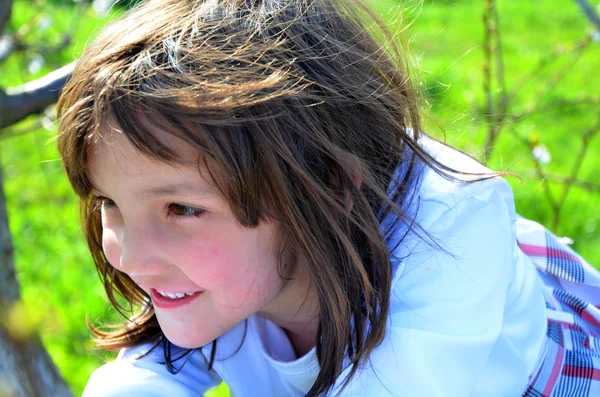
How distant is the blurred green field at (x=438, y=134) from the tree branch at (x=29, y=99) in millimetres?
97

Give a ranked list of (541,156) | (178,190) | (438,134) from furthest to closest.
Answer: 1. (541,156)
2. (438,134)
3. (178,190)

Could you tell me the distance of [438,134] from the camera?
184cm

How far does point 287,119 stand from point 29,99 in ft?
2.90

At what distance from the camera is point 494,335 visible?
1.36m

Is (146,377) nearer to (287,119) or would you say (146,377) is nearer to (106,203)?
(106,203)

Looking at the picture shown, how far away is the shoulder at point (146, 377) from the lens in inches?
60.6

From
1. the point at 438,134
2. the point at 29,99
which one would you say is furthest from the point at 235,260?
the point at 29,99

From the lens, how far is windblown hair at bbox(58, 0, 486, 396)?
4.08 feet

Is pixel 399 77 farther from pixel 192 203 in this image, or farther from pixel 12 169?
pixel 12 169

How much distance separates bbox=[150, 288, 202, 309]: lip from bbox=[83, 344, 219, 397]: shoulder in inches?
8.4

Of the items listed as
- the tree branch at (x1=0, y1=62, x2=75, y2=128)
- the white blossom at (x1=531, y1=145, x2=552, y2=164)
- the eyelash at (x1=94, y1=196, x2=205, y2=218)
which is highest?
the white blossom at (x1=531, y1=145, x2=552, y2=164)

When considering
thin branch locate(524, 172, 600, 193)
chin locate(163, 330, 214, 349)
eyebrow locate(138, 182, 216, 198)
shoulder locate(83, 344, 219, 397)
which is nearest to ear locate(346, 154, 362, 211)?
eyebrow locate(138, 182, 216, 198)

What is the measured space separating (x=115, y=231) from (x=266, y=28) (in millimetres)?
463

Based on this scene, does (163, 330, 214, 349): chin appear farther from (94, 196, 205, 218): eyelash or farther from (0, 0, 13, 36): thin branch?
(0, 0, 13, 36): thin branch
